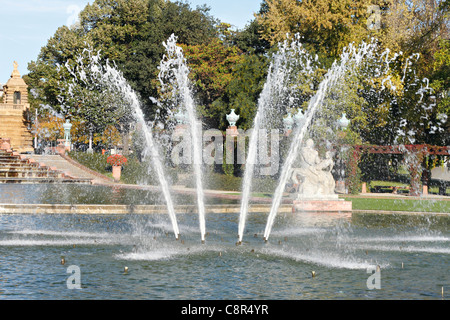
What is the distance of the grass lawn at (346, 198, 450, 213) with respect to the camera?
28112 mm

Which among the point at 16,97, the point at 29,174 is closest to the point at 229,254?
the point at 29,174

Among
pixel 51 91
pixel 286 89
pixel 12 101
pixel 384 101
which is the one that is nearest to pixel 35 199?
pixel 286 89

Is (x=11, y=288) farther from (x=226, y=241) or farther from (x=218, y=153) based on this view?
(x=218, y=153)

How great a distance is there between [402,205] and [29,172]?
2746 centimetres

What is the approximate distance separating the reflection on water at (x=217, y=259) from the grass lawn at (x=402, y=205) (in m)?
4.93

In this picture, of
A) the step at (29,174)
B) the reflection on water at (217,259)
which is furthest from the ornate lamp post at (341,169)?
the step at (29,174)

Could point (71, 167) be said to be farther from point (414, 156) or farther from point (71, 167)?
point (414, 156)

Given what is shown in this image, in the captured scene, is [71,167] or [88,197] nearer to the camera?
[88,197]

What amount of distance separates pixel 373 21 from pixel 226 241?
4075 cm

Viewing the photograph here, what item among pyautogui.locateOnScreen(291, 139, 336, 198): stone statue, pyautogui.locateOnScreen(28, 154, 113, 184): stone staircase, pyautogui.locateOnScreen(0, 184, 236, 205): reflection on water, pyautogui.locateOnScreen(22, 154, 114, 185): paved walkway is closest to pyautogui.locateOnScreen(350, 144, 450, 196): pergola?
pyautogui.locateOnScreen(0, 184, 236, 205): reflection on water

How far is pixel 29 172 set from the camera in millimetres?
46438

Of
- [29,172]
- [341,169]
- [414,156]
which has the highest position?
[414,156]

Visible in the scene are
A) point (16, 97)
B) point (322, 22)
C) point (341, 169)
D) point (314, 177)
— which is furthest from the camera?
point (16, 97)

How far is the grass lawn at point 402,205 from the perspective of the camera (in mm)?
28112
